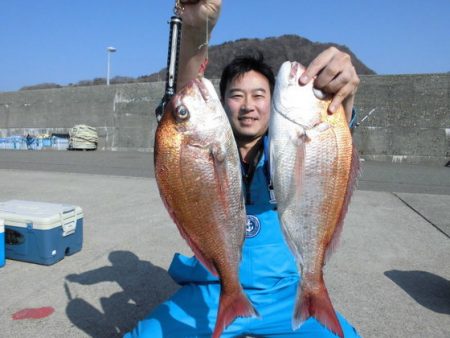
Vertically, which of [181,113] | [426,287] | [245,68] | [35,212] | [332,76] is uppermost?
[245,68]

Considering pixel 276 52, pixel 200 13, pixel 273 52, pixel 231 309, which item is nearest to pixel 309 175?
pixel 231 309

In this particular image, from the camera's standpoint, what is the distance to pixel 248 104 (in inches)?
85.2

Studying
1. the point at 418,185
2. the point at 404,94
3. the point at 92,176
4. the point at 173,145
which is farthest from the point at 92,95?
the point at 173,145

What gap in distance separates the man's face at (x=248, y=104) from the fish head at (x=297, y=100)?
0.69 m

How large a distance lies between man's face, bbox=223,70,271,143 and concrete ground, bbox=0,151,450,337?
168cm

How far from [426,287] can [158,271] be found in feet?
8.13

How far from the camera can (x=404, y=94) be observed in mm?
12273

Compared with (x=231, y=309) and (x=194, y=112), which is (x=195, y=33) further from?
(x=231, y=309)

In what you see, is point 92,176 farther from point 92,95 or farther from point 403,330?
point 92,95

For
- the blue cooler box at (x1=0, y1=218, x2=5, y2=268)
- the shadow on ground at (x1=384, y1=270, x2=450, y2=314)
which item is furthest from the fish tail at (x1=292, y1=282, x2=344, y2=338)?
the blue cooler box at (x1=0, y1=218, x2=5, y2=268)

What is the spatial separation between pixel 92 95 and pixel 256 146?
A: 54.9 feet

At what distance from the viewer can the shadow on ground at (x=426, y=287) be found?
10.3 ft

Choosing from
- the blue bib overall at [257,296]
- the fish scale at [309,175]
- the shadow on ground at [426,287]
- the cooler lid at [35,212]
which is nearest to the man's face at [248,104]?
the blue bib overall at [257,296]

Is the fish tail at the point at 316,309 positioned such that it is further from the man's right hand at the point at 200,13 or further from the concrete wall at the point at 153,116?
the concrete wall at the point at 153,116
